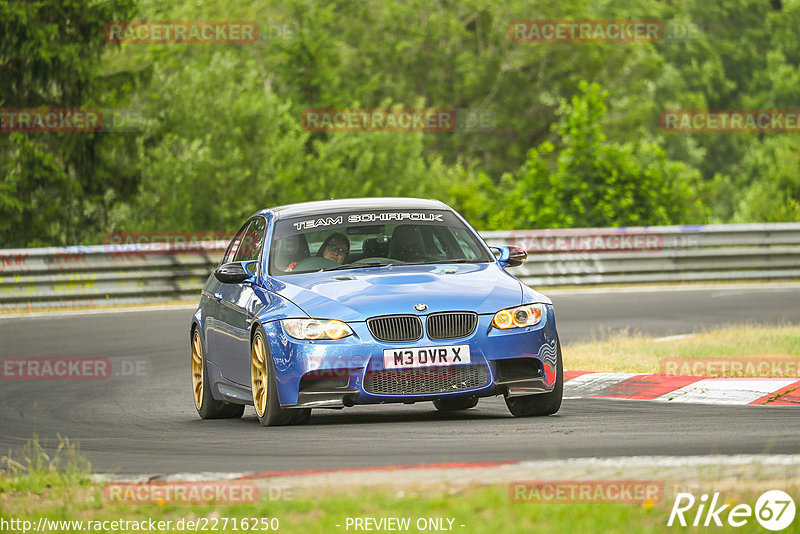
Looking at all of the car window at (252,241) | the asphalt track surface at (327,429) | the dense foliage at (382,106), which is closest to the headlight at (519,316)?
the asphalt track surface at (327,429)

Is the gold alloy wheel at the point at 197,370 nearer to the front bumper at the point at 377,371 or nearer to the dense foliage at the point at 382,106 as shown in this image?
the front bumper at the point at 377,371

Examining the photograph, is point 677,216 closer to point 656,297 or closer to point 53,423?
point 656,297

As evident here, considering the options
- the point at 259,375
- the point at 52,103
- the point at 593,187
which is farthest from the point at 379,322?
the point at 52,103

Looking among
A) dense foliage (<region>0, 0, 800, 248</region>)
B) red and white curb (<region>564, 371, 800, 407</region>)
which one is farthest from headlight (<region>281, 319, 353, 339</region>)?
dense foliage (<region>0, 0, 800, 248</region>)

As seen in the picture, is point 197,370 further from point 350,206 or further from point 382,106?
point 382,106

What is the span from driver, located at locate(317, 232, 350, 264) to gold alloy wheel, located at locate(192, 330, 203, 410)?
1664 millimetres

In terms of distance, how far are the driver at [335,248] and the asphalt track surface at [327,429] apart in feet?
3.69

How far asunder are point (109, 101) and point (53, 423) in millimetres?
21582

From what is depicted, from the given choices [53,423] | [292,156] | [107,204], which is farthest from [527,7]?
[53,423]

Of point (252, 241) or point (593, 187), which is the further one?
point (593, 187)

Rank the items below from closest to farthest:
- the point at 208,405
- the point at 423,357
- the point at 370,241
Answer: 1. the point at 423,357
2. the point at 370,241
3. the point at 208,405

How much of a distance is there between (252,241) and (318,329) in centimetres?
222

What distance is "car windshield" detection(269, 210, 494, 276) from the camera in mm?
10039

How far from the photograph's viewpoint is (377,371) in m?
8.88
